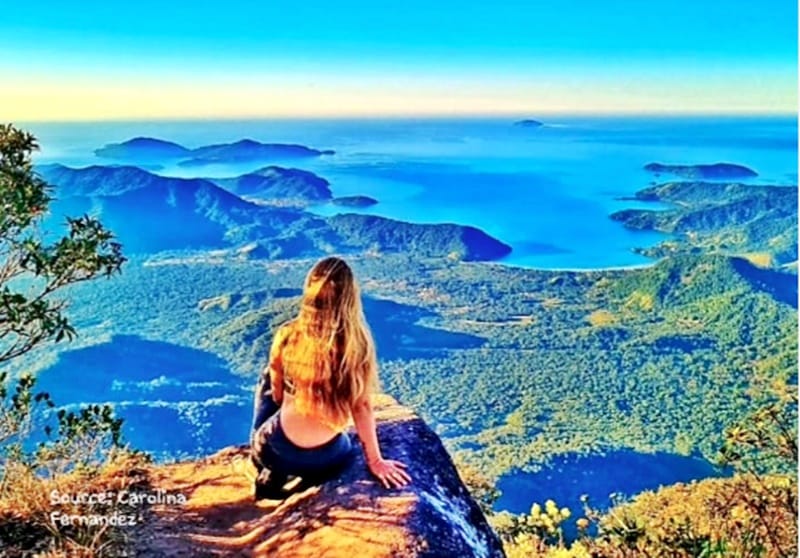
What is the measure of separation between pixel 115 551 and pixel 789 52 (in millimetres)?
2252

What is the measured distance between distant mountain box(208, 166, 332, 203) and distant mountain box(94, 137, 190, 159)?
18 centimetres

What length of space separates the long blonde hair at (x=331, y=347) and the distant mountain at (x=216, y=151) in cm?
122

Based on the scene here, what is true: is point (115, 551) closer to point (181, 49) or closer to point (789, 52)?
point (181, 49)

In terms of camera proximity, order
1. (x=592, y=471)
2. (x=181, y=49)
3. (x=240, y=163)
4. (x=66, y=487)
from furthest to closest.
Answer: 1. (x=592, y=471)
2. (x=240, y=163)
3. (x=181, y=49)
4. (x=66, y=487)

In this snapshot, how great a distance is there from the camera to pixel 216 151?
10.1 feet

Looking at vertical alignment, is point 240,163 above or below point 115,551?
above

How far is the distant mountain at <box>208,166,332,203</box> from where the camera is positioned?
123 inches

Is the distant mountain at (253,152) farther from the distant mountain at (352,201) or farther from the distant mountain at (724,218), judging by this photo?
the distant mountain at (724,218)

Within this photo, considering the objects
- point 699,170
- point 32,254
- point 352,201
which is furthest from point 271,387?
point 699,170

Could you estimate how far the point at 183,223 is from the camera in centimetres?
321

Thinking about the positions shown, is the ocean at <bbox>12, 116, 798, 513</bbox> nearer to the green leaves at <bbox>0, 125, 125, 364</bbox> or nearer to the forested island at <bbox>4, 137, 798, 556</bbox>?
the forested island at <bbox>4, 137, 798, 556</bbox>

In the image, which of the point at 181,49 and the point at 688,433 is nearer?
the point at 181,49

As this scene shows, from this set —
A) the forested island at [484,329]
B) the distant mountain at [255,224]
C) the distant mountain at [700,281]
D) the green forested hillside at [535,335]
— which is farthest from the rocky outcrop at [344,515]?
the distant mountain at [700,281]

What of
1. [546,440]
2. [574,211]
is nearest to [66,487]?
[546,440]
